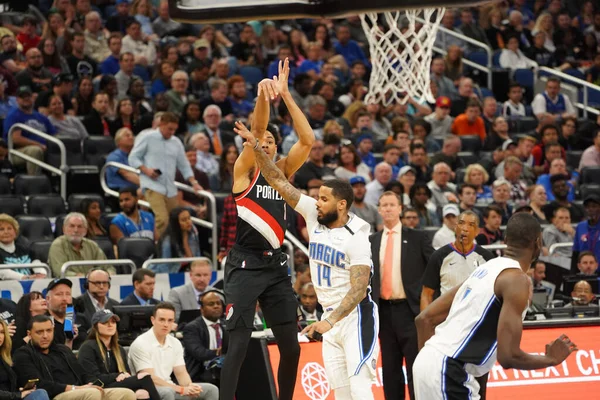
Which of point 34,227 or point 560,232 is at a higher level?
point 34,227

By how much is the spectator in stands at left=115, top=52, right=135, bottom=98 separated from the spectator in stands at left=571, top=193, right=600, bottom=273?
22.6ft

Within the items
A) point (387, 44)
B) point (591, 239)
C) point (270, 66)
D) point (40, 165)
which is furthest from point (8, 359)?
point (270, 66)

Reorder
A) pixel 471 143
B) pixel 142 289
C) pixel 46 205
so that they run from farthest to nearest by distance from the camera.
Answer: pixel 471 143, pixel 46 205, pixel 142 289

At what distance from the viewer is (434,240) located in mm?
13047

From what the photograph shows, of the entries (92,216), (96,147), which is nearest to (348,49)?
(96,147)

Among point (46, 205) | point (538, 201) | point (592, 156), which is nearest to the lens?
point (46, 205)

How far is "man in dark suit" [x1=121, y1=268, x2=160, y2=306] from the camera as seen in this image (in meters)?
11.7

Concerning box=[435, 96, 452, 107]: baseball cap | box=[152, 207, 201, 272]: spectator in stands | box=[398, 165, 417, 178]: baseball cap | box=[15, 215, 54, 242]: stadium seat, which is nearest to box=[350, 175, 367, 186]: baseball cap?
box=[398, 165, 417, 178]: baseball cap

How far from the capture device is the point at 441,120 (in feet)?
58.4

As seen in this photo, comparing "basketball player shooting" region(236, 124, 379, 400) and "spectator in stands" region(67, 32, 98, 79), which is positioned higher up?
"spectator in stands" region(67, 32, 98, 79)

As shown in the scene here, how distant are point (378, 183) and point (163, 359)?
16.7ft

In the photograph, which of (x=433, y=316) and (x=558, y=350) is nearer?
(x=558, y=350)

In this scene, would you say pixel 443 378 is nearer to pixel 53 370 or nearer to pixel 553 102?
pixel 53 370

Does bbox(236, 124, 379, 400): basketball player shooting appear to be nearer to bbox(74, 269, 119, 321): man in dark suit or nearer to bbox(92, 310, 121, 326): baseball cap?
bbox(92, 310, 121, 326): baseball cap
